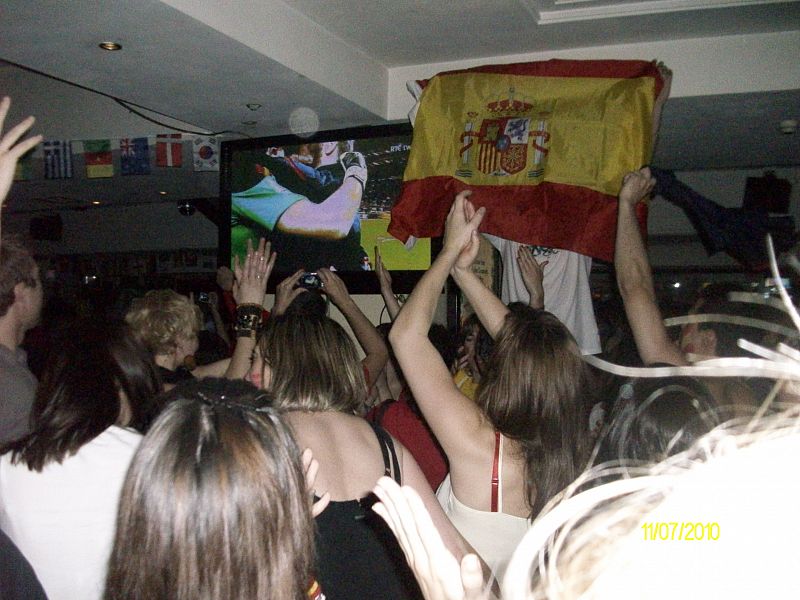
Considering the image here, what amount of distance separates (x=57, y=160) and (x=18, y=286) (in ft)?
13.0

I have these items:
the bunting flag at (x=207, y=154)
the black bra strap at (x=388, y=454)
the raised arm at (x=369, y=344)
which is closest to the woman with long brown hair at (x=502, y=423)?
the black bra strap at (x=388, y=454)

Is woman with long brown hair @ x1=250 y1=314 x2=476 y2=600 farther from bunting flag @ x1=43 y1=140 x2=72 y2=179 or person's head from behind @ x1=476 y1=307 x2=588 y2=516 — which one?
bunting flag @ x1=43 y1=140 x2=72 y2=179

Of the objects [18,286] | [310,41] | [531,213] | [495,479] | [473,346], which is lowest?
[495,479]

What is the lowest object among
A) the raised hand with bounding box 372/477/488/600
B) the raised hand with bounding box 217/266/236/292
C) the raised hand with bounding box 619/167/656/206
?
the raised hand with bounding box 372/477/488/600

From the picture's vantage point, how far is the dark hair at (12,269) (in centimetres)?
254

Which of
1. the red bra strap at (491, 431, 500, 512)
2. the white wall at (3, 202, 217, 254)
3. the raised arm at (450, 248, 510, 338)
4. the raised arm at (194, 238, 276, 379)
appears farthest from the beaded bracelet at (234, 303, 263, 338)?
the white wall at (3, 202, 217, 254)

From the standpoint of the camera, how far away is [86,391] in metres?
1.89

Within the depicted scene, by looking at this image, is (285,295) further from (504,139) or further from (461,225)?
(461,225)

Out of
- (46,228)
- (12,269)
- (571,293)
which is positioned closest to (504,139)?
(571,293)

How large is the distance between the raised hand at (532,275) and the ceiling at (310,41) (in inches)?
47.7

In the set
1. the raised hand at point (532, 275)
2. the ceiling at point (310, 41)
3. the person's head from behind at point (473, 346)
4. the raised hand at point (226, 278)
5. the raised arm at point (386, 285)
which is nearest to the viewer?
the ceiling at point (310, 41)

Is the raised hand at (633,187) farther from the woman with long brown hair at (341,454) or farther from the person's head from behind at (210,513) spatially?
the person's head from behind at (210,513)

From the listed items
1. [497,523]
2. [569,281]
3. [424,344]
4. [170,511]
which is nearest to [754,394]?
[497,523]

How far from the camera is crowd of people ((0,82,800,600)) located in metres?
0.86
